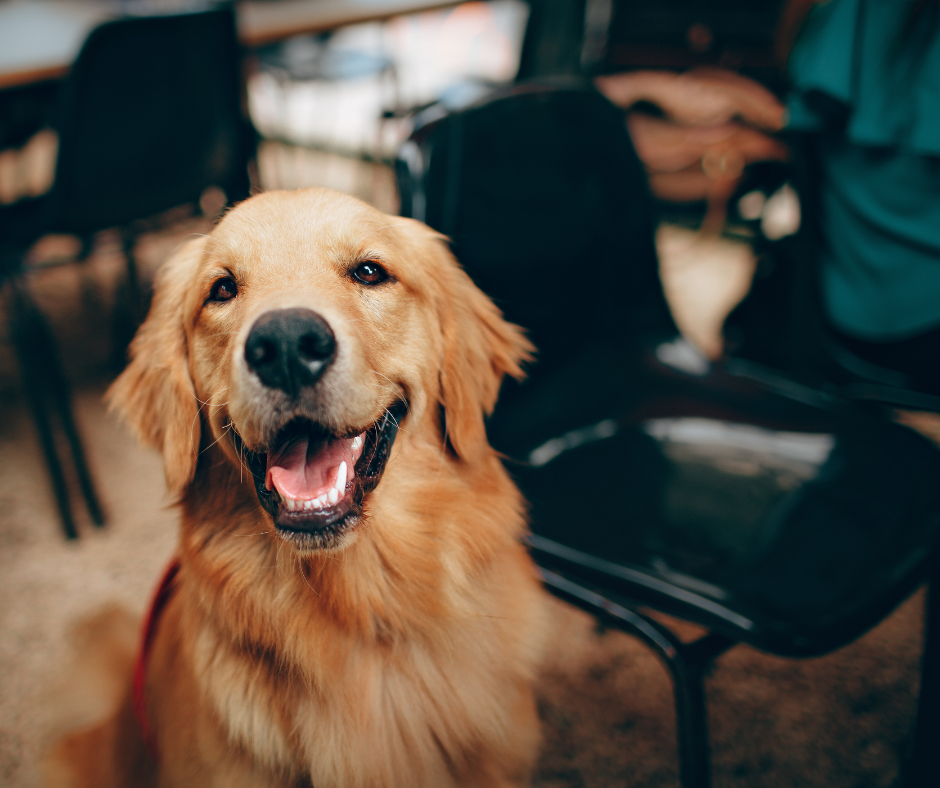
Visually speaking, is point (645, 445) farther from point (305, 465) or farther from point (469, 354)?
point (305, 465)

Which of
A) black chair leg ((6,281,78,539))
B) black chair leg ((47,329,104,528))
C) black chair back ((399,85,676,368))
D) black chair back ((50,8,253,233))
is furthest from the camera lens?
black chair leg ((47,329,104,528))

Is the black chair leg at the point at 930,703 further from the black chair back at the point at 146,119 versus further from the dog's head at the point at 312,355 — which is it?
the black chair back at the point at 146,119

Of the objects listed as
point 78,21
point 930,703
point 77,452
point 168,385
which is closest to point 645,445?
point 930,703

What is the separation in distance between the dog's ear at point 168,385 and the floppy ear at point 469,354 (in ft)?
1.53

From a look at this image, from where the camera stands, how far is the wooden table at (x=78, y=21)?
2.27m

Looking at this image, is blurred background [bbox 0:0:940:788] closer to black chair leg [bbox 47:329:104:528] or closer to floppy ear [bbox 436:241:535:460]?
black chair leg [bbox 47:329:104:528]

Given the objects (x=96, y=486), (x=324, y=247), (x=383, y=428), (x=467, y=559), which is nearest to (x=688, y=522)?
(x=467, y=559)

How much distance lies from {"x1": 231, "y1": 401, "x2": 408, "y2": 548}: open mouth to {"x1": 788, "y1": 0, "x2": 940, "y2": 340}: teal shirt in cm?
169

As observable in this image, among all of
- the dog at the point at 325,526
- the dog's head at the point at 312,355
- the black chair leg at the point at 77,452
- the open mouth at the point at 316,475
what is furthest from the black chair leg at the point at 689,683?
the black chair leg at the point at 77,452

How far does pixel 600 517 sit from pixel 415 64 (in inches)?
213

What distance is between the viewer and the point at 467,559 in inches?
43.5

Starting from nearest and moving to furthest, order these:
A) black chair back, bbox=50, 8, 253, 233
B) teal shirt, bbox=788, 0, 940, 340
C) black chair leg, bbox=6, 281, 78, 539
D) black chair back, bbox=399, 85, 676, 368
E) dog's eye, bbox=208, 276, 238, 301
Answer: dog's eye, bbox=208, 276, 238, 301
black chair back, bbox=399, 85, 676, 368
teal shirt, bbox=788, 0, 940, 340
black chair back, bbox=50, 8, 253, 233
black chair leg, bbox=6, 281, 78, 539

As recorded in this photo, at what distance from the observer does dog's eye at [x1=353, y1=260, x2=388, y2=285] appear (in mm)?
1083

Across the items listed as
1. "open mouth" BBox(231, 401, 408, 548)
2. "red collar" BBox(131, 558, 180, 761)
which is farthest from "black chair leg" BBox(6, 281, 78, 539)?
"open mouth" BBox(231, 401, 408, 548)
